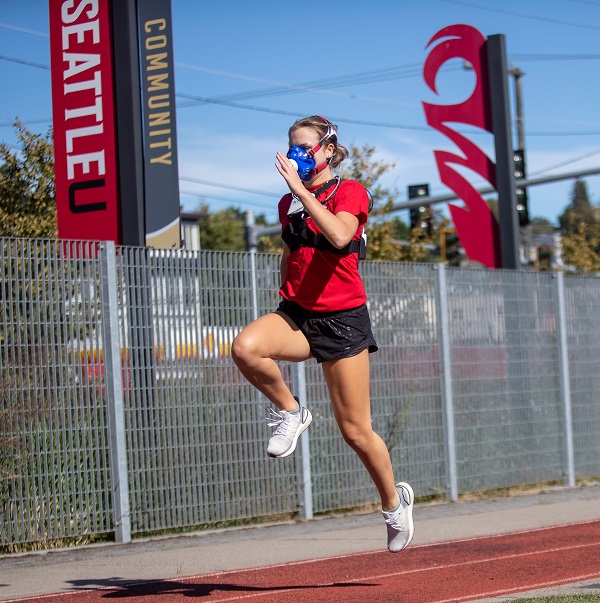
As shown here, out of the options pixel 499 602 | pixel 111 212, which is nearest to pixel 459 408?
pixel 111 212

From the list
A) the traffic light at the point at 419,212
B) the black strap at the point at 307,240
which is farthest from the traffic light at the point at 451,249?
the black strap at the point at 307,240

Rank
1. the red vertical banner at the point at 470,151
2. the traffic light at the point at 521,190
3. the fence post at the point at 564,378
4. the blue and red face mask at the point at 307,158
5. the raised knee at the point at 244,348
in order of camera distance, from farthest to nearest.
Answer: the traffic light at the point at 521,190, the red vertical banner at the point at 470,151, the fence post at the point at 564,378, the blue and red face mask at the point at 307,158, the raised knee at the point at 244,348

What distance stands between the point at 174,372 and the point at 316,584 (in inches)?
131

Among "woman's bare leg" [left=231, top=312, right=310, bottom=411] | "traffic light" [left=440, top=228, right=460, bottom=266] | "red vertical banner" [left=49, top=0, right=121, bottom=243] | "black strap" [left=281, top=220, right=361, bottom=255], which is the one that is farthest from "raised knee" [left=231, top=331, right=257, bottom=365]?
"traffic light" [left=440, top=228, right=460, bottom=266]

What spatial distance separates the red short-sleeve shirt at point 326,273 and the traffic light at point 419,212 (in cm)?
1731

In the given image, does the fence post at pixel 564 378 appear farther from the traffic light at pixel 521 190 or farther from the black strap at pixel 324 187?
the black strap at pixel 324 187

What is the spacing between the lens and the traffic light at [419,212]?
24594 mm

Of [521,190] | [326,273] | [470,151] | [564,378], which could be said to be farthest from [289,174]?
[521,190]

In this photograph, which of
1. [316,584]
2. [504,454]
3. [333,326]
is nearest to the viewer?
[333,326]

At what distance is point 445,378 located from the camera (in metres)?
12.6

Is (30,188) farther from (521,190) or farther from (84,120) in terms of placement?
(521,190)

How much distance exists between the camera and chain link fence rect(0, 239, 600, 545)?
9.05 m

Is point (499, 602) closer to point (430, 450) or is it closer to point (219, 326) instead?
point (219, 326)

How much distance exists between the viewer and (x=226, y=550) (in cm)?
912
